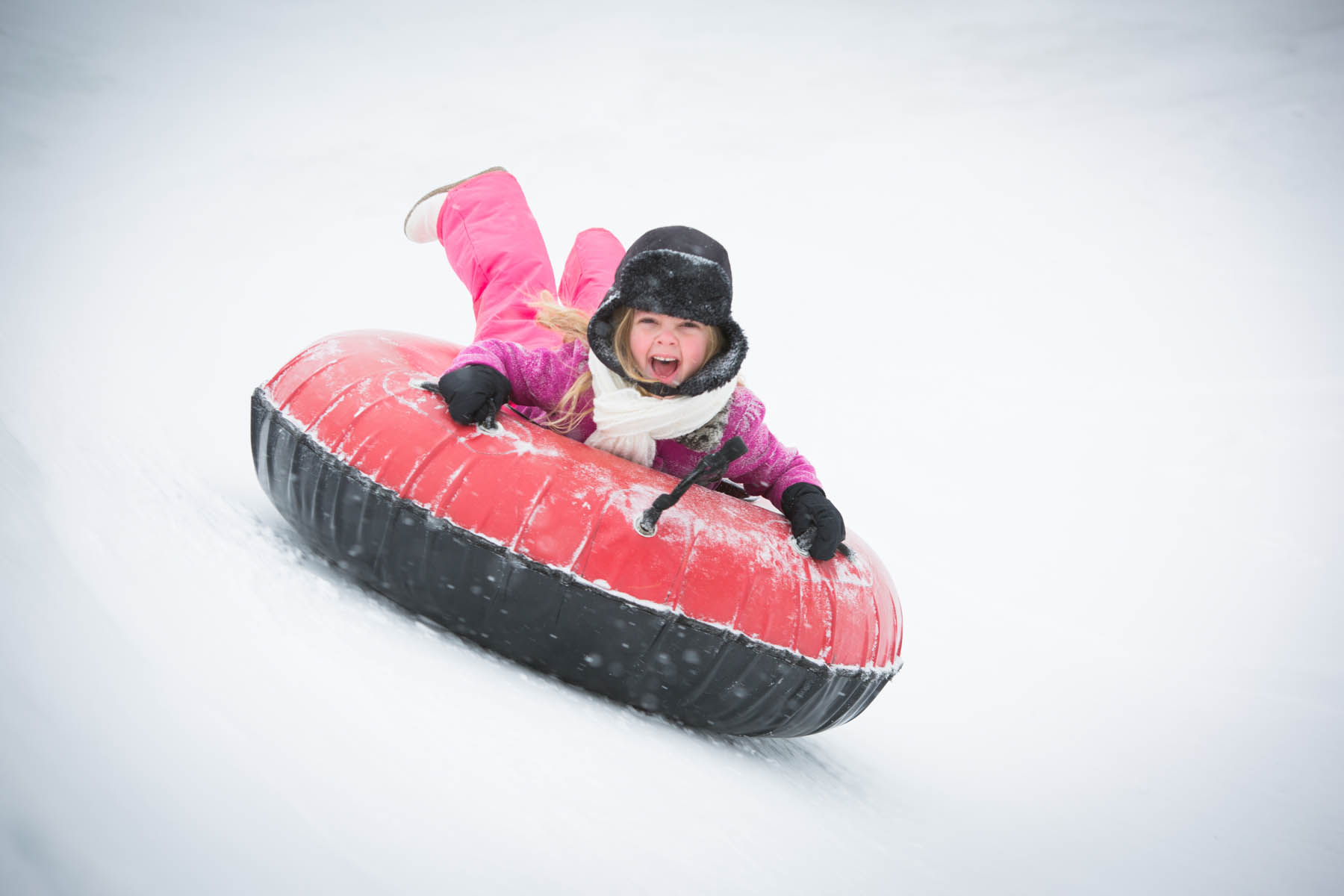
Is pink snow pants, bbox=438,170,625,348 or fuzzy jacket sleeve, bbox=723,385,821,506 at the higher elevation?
pink snow pants, bbox=438,170,625,348

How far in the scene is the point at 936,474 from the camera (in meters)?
3.86

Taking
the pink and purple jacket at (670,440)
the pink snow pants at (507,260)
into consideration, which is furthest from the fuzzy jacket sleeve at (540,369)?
the pink snow pants at (507,260)

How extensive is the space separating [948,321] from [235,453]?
16.4ft

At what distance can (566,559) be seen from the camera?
0.93 meters

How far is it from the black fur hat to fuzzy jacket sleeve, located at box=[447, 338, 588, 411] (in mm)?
91

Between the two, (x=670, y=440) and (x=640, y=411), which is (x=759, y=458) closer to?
(x=670, y=440)

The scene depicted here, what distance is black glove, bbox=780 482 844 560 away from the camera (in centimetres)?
108

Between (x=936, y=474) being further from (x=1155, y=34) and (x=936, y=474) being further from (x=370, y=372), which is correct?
(x=1155, y=34)

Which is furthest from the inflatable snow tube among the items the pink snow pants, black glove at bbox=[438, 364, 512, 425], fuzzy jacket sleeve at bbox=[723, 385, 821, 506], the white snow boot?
the white snow boot

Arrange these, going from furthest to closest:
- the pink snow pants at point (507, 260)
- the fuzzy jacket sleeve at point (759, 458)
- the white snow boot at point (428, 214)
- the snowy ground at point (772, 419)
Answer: the white snow boot at point (428, 214), the pink snow pants at point (507, 260), the fuzzy jacket sleeve at point (759, 458), the snowy ground at point (772, 419)

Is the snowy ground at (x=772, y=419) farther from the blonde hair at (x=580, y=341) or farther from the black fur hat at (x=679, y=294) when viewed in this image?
the black fur hat at (x=679, y=294)

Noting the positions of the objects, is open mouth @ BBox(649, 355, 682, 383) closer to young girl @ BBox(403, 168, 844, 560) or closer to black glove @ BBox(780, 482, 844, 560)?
young girl @ BBox(403, 168, 844, 560)

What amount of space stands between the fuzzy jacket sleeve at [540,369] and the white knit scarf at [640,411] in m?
0.05

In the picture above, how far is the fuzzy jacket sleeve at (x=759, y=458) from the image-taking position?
118 centimetres
